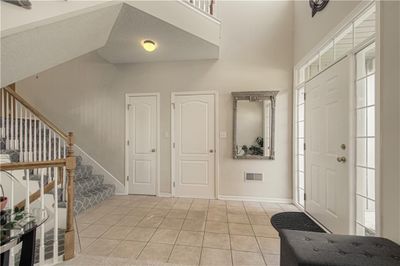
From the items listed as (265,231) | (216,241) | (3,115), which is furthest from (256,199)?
(3,115)

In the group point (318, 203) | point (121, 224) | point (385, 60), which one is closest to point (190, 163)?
point (121, 224)

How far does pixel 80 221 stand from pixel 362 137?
3681 millimetres

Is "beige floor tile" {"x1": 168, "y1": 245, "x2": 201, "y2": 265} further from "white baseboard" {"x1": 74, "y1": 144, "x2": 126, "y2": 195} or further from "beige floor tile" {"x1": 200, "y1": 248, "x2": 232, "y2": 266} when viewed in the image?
"white baseboard" {"x1": 74, "y1": 144, "x2": 126, "y2": 195}

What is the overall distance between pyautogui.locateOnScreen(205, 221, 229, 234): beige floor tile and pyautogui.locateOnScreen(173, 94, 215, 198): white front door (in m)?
1.12

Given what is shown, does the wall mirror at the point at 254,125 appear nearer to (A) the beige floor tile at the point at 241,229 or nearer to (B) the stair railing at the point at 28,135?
(A) the beige floor tile at the point at 241,229

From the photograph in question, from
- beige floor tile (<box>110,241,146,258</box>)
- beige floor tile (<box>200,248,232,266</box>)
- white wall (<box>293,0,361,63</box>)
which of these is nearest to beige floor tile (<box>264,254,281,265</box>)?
beige floor tile (<box>200,248,232,266</box>)

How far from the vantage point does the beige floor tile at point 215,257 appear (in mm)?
1956

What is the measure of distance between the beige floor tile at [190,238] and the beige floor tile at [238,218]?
617 mm

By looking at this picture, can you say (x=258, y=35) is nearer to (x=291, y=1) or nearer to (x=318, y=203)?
(x=291, y=1)

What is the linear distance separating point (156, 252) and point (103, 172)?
2.69 meters

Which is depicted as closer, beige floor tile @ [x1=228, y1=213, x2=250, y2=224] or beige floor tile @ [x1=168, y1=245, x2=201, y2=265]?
beige floor tile @ [x1=168, y1=245, x2=201, y2=265]

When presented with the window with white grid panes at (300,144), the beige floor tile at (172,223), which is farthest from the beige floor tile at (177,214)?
the window with white grid panes at (300,144)

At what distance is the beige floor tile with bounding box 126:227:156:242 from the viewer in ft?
7.90

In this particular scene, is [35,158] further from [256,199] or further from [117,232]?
[256,199]
